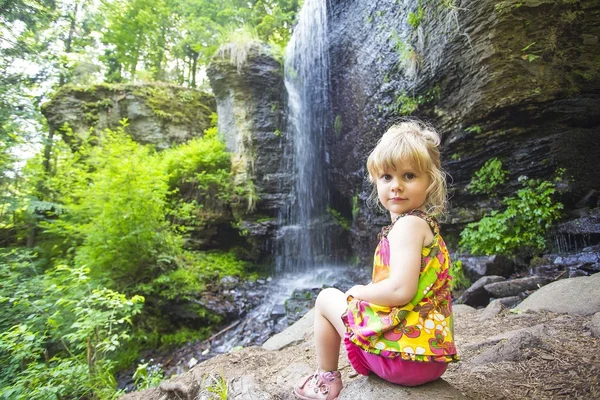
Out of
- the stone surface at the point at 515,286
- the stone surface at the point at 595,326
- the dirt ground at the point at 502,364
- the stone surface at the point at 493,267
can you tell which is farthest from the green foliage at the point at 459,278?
the stone surface at the point at 595,326

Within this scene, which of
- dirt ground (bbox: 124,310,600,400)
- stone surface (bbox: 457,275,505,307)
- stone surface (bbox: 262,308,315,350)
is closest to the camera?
dirt ground (bbox: 124,310,600,400)

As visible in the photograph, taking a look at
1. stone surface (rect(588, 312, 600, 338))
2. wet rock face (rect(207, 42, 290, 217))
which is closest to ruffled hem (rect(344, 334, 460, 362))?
stone surface (rect(588, 312, 600, 338))

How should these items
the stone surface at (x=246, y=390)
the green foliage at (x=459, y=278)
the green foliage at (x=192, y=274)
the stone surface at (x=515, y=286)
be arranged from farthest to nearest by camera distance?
the green foliage at (x=192, y=274), the green foliage at (x=459, y=278), the stone surface at (x=515, y=286), the stone surface at (x=246, y=390)

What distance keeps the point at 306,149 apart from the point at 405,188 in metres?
8.58

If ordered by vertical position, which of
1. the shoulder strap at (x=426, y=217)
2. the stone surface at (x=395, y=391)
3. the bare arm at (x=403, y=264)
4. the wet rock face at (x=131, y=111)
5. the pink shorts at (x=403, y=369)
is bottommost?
the stone surface at (x=395, y=391)

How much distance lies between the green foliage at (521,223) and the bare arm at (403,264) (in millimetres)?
4525

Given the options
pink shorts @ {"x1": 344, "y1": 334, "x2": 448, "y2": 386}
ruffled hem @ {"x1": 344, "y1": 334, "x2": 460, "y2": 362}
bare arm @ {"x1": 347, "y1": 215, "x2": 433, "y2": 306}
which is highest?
bare arm @ {"x1": 347, "y1": 215, "x2": 433, "y2": 306}

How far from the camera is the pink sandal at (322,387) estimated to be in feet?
5.09

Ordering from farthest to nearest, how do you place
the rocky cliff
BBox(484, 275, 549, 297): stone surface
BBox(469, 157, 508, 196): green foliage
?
the rocky cliff, BBox(469, 157, 508, 196): green foliage, BBox(484, 275, 549, 297): stone surface

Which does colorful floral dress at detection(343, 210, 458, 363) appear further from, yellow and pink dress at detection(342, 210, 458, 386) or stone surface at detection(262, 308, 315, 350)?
stone surface at detection(262, 308, 315, 350)

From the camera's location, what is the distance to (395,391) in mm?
1313

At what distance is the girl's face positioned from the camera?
135 centimetres

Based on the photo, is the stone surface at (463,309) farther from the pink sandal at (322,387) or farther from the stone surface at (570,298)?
the pink sandal at (322,387)

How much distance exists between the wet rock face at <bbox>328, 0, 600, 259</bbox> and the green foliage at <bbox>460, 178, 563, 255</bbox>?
0.65ft
